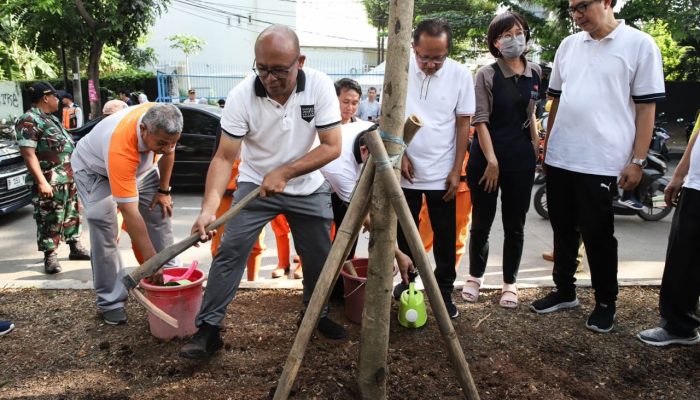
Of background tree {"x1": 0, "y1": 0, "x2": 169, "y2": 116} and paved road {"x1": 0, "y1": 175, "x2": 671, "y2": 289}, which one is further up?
background tree {"x1": 0, "y1": 0, "x2": 169, "y2": 116}

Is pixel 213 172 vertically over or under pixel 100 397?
over

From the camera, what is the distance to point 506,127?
3377 millimetres

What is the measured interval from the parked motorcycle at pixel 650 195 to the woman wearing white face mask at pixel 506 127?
3.01m

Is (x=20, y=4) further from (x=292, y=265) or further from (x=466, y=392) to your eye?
(x=466, y=392)

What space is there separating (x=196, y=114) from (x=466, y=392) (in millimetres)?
6857

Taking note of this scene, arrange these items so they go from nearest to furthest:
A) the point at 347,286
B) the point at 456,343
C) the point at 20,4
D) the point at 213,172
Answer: the point at 456,343 < the point at 213,172 < the point at 347,286 < the point at 20,4

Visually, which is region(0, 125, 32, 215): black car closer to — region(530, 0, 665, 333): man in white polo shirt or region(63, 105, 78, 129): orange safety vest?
region(530, 0, 665, 333): man in white polo shirt

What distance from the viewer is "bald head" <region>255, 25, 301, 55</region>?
248cm

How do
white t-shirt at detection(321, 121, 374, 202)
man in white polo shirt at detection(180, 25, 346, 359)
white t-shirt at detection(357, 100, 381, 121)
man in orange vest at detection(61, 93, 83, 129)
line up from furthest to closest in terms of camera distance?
man in orange vest at detection(61, 93, 83, 129) < white t-shirt at detection(357, 100, 381, 121) < white t-shirt at detection(321, 121, 374, 202) < man in white polo shirt at detection(180, 25, 346, 359)

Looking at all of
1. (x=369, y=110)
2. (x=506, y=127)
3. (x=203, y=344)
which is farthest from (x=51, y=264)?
(x=369, y=110)

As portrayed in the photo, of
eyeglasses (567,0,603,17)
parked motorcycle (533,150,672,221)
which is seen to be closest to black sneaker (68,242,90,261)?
eyeglasses (567,0,603,17)

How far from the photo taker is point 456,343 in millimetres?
2180

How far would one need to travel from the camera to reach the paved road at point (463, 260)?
4191 mm

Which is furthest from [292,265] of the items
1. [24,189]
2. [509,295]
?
[24,189]
